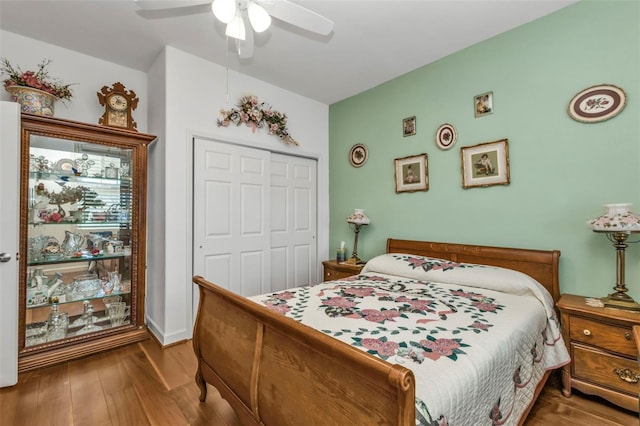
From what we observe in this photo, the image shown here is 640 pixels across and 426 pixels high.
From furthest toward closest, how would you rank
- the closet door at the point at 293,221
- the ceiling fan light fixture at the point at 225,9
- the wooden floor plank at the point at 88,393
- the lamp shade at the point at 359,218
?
the closet door at the point at 293,221 → the lamp shade at the point at 359,218 → the wooden floor plank at the point at 88,393 → the ceiling fan light fixture at the point at 225,9

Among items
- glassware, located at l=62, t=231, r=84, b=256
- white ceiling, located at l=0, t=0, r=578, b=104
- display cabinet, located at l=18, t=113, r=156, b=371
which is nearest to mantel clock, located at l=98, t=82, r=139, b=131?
display cabinet, located at l=18, t=113, r=156, b=371

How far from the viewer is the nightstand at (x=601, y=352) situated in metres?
1.63

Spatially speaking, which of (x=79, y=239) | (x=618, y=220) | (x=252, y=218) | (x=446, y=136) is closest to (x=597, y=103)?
(x=618, y=220)

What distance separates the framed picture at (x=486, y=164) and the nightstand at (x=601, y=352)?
42.5 inches

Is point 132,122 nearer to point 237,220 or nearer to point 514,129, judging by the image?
point 237,220

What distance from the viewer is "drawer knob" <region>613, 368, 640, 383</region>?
1.62 meters

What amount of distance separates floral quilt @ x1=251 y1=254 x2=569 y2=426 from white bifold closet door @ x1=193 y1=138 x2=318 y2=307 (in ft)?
4.09

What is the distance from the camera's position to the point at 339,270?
326 centimetres

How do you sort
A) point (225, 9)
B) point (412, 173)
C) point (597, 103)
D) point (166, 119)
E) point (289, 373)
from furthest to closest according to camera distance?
point (412, 173)
point (166, 119)
point (597, 103)
point (225, 9)
point (289, 373)

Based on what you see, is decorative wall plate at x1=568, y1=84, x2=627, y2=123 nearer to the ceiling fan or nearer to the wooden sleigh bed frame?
the wooden sleigh bed frame

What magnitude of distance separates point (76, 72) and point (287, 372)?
3295 millimetres

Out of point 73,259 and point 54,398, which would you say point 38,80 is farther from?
point 54,398

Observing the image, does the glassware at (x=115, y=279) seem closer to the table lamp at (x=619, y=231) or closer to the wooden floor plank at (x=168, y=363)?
the wooden floor plank at (x=168, y=363)

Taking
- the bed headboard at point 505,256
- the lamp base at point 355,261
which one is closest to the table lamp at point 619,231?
the bed headboard at point 505,256
